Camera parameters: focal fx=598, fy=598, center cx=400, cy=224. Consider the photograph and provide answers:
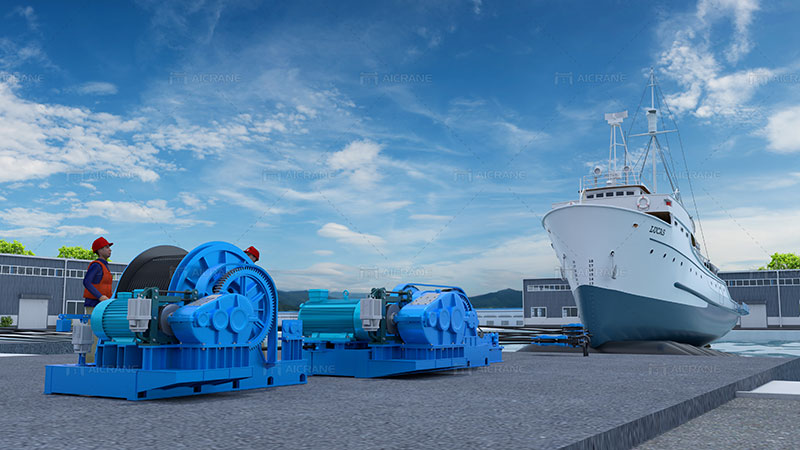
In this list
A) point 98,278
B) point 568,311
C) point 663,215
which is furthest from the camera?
point 568,311

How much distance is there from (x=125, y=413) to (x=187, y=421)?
80cm

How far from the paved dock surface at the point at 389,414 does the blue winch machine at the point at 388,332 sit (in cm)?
48

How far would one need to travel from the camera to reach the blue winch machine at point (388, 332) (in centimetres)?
876

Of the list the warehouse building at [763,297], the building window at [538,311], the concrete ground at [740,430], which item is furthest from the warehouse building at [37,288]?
the concrete ground at [740,430]

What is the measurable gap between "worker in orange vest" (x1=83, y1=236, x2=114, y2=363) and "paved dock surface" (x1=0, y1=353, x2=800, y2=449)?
122cm

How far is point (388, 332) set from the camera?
29.5ft

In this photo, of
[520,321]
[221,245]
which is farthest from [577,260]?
[520,321]

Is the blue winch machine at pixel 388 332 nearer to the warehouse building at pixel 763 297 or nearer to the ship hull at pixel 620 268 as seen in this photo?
the ship hull at pixel 620 268

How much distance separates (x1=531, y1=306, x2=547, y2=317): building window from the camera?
60.0m

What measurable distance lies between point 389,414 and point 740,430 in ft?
10.1

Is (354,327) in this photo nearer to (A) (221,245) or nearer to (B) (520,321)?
(A) (221,245)

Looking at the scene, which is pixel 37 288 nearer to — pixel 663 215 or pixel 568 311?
pixel 663 215

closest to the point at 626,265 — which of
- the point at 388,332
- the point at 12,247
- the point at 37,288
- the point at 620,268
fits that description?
the point at 620,268

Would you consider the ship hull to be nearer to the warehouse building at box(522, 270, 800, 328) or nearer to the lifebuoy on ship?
the lifebuoy on ship
